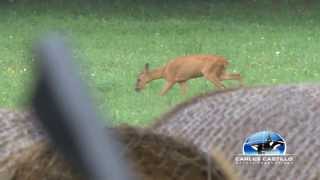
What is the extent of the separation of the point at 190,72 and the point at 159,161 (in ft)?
28.0

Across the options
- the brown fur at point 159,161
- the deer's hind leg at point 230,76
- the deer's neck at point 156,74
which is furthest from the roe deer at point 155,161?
the deer's neck at point 156,74

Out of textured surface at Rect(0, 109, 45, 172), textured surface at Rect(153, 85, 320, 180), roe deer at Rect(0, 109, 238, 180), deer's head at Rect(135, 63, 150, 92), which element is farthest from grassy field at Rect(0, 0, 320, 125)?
roe deer at Rect(0, 109, 238, 180)

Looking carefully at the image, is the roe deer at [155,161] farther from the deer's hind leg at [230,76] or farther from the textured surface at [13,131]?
the deer's hind leg at [230,76]

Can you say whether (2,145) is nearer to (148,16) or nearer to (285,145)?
(285,145)

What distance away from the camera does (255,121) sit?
9.89ft

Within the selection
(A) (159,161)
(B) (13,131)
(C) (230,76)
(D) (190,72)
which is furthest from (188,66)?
(A) (159,161)

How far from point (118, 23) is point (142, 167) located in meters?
14.4

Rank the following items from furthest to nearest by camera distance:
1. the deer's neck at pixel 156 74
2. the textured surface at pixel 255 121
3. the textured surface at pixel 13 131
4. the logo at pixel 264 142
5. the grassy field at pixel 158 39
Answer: the deer's neck at pixel 156 74, the grassy field at pixel 158 39, the logo at pixel 264 142, the textured surface at pixel 255 121, the textured surface at pixel 13 131

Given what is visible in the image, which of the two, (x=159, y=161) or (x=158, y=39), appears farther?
(x=158, y=39)

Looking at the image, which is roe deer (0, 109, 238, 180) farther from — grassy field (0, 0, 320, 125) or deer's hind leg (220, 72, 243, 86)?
deer's hind leg (220, 72, 243, 86)

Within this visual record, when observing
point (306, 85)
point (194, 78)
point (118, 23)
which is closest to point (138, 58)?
point (194, 78)

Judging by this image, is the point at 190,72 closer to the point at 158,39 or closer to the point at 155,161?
the point at 158,39

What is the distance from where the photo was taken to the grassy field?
970cm

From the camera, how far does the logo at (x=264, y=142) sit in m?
2.91
